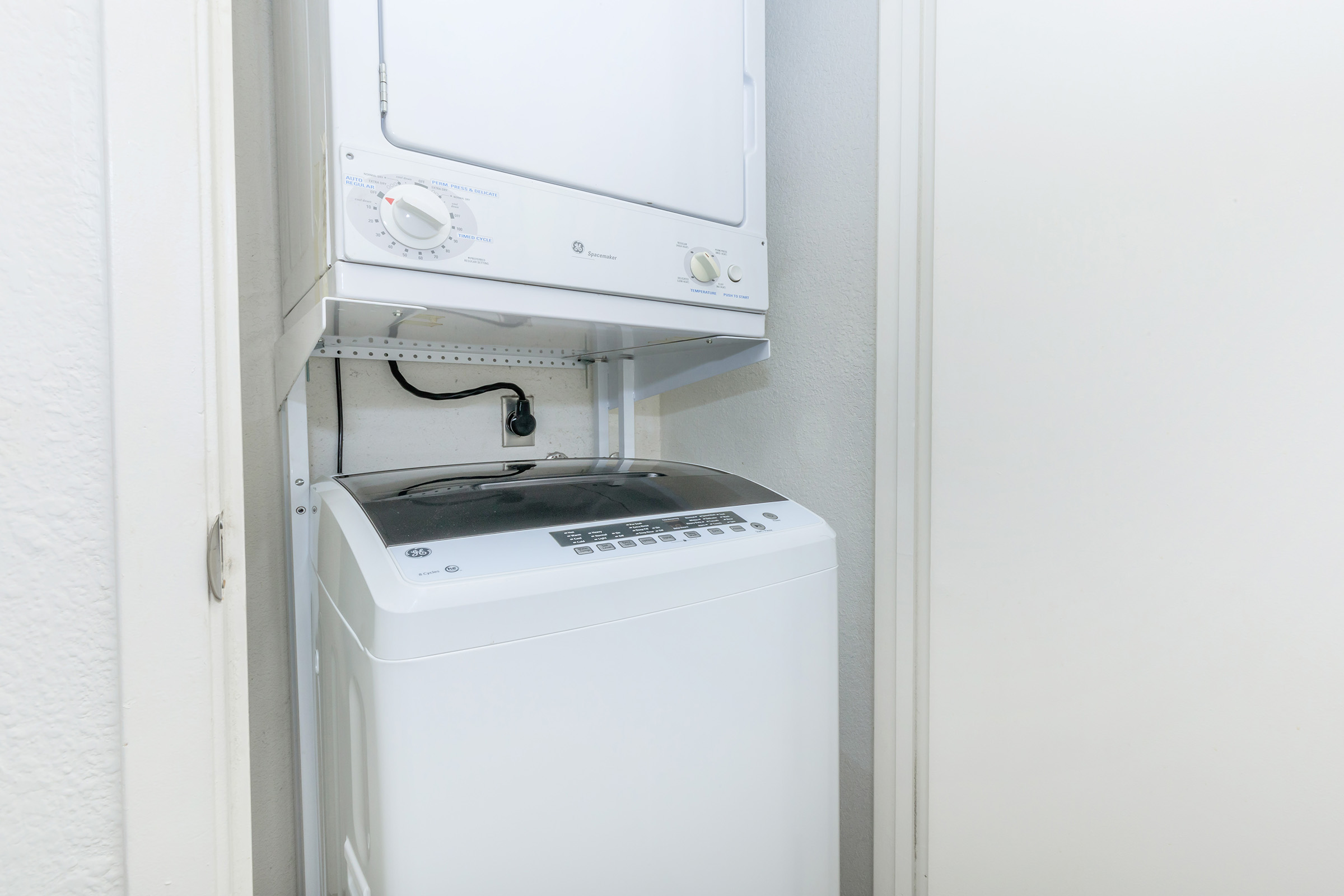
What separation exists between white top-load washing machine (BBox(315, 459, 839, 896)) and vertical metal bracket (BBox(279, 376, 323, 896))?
0.36 feet

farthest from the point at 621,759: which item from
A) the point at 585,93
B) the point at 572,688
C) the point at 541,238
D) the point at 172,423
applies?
the point at 585,93

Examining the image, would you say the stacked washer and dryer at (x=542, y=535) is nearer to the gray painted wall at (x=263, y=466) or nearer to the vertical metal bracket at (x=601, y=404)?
the gray painted wall at (x=263, y=466)

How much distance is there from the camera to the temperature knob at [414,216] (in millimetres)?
688

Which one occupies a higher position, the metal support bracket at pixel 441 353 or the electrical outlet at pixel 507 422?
the metal support bracket at pixel 441 353

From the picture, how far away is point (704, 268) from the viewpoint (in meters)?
0.94

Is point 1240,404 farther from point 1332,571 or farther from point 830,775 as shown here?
point 830,775

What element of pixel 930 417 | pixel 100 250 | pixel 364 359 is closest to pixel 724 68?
pixel 930 417

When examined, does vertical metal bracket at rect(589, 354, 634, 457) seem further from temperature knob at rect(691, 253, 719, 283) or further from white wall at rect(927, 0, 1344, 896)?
white wall at rect(927, 0, 1344, 896)

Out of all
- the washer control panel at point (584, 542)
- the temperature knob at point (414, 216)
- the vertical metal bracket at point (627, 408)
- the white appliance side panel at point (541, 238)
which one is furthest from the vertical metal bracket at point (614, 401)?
the temperature knob at point (414, 216)

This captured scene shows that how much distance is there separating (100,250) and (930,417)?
100 centimetres

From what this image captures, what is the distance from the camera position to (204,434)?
0.40 meters

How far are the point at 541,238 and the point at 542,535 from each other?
396mm

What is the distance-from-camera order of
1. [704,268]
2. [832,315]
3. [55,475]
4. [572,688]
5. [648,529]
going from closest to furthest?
[55,475] < [572,688] < [648,529] < [704,268] < [832,315]

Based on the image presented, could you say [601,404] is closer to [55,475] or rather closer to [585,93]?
[585,93]
